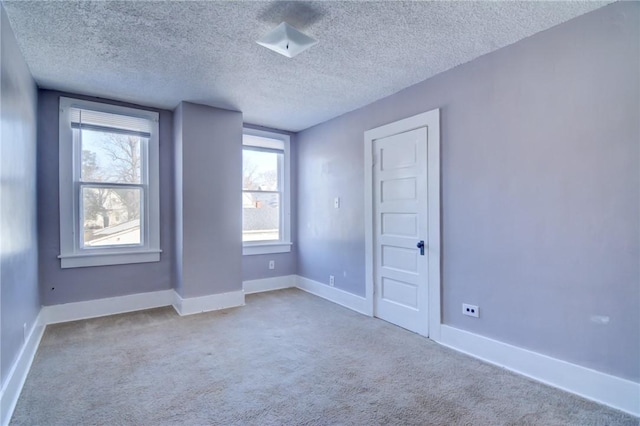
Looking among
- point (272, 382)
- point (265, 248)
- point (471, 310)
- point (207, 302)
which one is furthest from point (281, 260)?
point (471, 310)

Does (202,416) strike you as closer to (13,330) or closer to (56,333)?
(13,330)

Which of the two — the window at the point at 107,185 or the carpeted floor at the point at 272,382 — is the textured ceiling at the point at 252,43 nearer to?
the window at the point at 107,185

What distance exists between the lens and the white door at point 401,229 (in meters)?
3.16

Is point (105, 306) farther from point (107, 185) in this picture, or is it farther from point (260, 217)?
point (260, 217)

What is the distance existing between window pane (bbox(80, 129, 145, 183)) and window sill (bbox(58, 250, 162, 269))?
87 cm

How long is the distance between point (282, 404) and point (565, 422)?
65.1 inches

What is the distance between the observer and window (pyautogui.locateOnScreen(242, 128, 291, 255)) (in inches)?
190

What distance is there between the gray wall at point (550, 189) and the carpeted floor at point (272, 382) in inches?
18.4

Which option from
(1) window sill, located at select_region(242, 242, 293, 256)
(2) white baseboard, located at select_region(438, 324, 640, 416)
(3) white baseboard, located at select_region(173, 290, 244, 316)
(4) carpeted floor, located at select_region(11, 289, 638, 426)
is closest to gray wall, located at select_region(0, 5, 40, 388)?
(4) carpeted floor, located at select_region(11, 289, 638, 426)

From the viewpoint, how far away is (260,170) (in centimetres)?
497

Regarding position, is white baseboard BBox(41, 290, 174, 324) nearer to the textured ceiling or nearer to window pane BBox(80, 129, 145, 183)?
window pane BBox(80, 129, 145, 183)

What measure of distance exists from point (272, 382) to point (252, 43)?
251 centimetres

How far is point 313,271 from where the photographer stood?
4820mm

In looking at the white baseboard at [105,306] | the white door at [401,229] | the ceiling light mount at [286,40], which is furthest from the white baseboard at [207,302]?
the ceiling light mount at [286,40]
